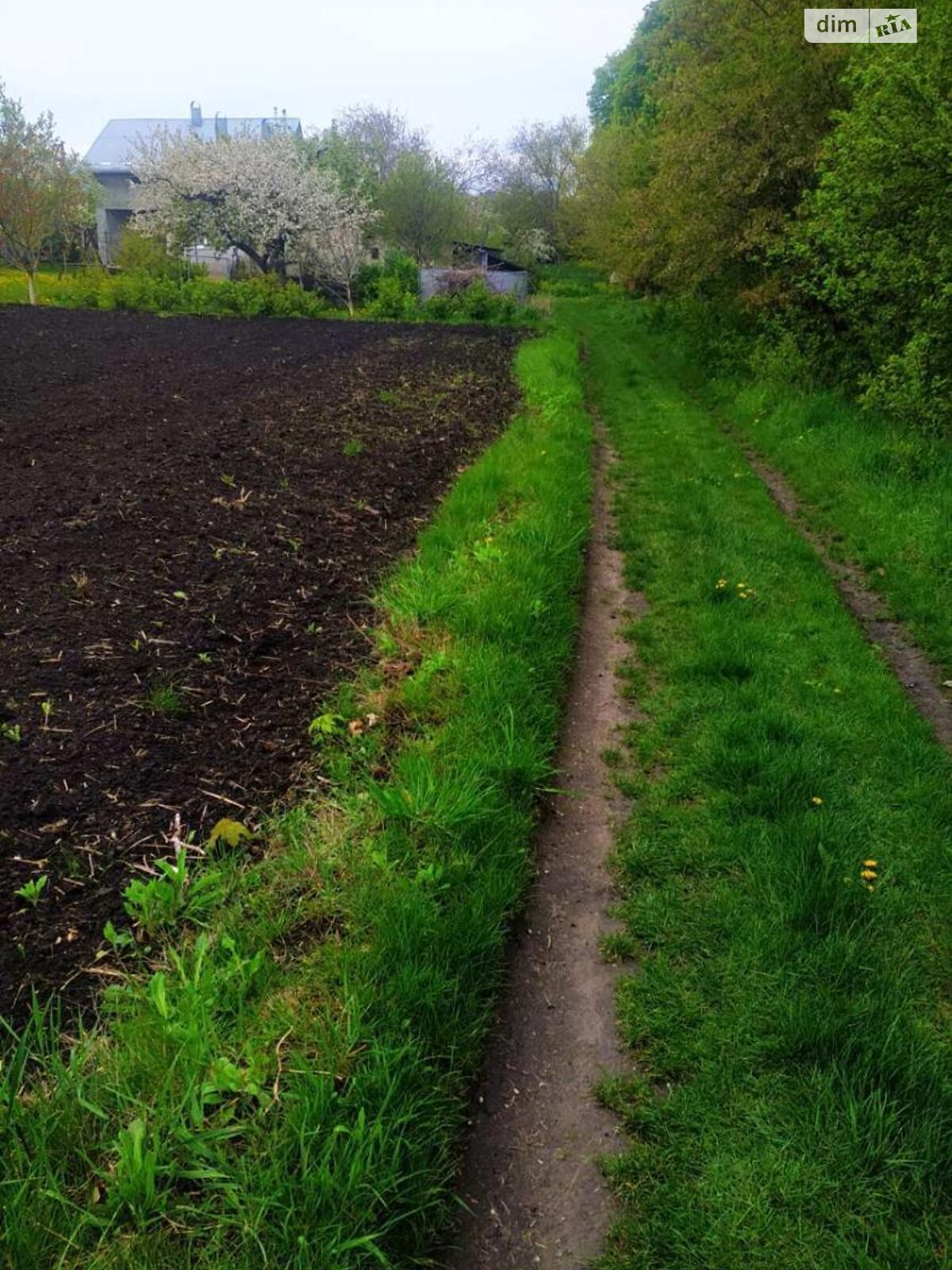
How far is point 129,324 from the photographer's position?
72.3 feet

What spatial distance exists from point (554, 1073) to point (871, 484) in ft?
23.9

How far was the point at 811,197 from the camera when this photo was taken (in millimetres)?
9734

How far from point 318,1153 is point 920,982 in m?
2.12

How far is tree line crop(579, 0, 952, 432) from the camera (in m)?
7.42

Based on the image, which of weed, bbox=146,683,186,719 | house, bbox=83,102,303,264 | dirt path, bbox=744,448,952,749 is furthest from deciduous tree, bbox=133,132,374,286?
weed, bbox=146,683,186,719

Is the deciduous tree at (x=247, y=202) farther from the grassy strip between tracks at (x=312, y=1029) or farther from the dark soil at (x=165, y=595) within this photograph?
the grassy strip between tracks at (x=312, y=1029)

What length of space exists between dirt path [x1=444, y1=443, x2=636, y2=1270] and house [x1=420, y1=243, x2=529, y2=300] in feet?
100

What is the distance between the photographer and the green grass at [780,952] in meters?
2.02

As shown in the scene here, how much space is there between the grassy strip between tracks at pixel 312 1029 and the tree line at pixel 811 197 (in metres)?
6.65

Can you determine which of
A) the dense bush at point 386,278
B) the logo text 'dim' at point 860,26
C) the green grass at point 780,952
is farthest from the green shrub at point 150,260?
the green grass at point 780,952

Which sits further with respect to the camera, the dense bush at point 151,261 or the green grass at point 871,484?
the dense bush at point 151,261

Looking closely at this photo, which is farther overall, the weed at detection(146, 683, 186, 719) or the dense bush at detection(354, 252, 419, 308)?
the dense bush at detection(354, 252, 419, 308)

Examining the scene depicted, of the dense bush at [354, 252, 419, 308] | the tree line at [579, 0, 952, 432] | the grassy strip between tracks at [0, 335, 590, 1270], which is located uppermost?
the dense bush at [354, 252, 419, 308]

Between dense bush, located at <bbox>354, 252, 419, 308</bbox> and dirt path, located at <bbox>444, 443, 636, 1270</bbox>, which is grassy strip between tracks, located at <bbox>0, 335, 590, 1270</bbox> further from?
dense bush, located at <bbox>354, 252, 419, 308</bbox>
